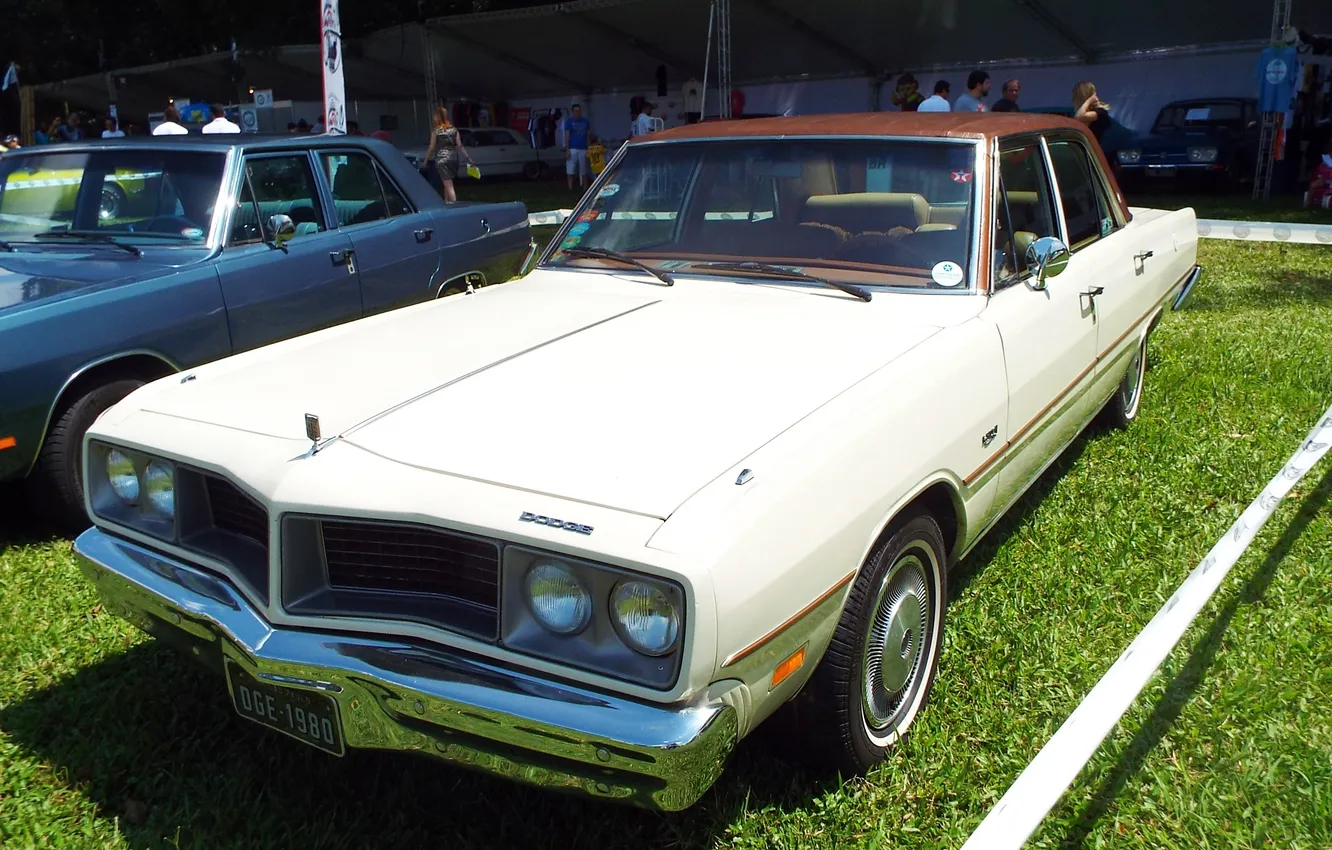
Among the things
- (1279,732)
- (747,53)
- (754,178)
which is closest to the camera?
(1279,732)

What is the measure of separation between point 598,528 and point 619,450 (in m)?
0.29

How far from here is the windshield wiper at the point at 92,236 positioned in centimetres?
475

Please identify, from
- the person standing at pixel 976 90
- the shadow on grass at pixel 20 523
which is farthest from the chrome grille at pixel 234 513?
the person standing at pixel 976 90

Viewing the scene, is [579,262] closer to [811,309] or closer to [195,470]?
[811,309]

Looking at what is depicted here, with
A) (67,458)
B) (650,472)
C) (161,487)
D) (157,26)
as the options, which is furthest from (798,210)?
(157,26)

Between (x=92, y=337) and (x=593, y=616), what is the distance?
9.61ft

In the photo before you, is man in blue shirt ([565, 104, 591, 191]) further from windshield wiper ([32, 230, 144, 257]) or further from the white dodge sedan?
the white dodge sedan

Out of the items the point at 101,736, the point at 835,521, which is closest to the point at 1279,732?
the point at 835,521

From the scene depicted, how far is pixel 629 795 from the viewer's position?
6.61ft

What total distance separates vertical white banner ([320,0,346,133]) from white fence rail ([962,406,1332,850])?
7.99 meters

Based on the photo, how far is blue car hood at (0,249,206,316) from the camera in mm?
4078

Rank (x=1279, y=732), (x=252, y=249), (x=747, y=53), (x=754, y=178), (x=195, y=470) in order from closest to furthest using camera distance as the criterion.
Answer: (x=195, y=470) → (x=1279, y=732) → (x=754, y=178) → (x=252, y=249) → (x=747, y=53)

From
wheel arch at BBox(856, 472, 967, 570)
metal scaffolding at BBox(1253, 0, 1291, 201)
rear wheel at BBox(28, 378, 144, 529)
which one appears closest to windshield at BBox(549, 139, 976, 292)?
wheel arch at BBox(856, 472, 967, 570)

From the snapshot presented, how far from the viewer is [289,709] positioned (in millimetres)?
2305
